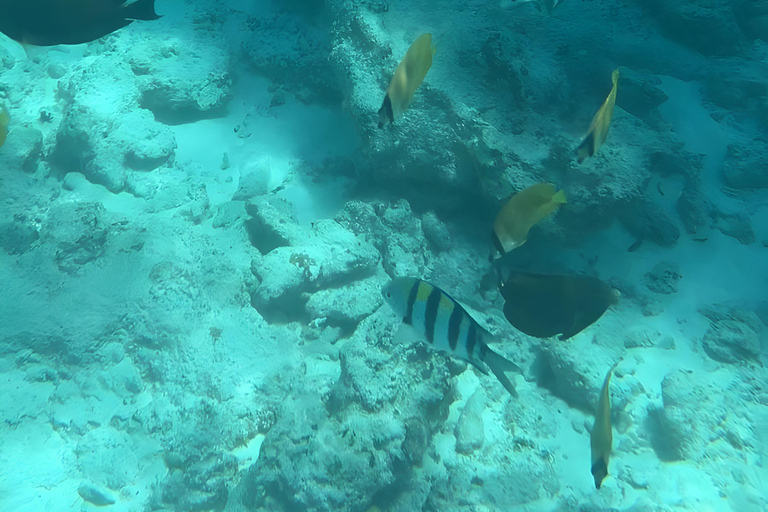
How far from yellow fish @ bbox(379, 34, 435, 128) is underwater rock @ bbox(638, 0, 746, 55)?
6.63 metres

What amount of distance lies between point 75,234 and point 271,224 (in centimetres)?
227

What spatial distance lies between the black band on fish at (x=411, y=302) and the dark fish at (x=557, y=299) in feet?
1.48

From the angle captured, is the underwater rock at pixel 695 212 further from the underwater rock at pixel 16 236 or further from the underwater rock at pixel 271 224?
the underwater rock at pixel 16 236

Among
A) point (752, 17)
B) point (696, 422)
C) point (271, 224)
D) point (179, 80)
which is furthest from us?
point (752, 17)

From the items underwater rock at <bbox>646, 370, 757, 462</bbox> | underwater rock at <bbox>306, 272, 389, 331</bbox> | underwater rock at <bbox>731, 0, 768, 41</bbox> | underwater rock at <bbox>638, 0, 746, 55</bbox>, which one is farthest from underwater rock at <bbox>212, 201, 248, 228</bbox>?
underwater rock at <bbox>731, 0, 768, 41</bbox>

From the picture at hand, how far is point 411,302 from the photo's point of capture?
1737 mm

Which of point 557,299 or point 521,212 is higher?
point 521,212

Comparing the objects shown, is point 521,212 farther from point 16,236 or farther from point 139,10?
point 16,236

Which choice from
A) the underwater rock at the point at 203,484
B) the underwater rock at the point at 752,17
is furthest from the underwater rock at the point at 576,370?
the underwater rock at the point at 752,17

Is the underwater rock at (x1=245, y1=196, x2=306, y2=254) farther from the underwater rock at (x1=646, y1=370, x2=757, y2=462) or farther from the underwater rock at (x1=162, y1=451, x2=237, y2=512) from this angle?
the underwater rock at (x1=646, y1=370, x2=757, y2=462)

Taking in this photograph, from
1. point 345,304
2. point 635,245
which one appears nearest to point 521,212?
point 345,304

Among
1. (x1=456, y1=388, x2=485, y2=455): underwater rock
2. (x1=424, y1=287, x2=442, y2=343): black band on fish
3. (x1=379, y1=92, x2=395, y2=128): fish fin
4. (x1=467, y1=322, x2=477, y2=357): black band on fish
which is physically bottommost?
(x1=456, y1=388, x2=485, y2=455): underwater rock

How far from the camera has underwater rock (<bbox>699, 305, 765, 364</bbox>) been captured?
3637 mm

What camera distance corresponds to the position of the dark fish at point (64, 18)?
4.40 feet
